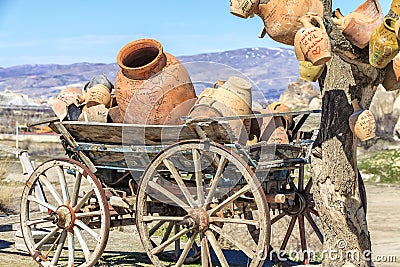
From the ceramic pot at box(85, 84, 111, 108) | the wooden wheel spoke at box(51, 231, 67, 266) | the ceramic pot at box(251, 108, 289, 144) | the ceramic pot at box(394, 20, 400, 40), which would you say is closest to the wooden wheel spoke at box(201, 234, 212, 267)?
the ceramic pot at box(251, 108, 289, 144)

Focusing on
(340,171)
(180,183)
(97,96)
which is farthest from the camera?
(97,96)

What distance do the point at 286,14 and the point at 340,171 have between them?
1.39 metres

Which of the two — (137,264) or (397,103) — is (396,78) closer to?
(137,264)

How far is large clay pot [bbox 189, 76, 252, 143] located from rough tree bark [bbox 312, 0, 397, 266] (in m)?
0.68

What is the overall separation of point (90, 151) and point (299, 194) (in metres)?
2.04

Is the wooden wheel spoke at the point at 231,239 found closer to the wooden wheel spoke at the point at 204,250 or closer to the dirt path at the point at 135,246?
the wooden wheel spoke at the point at 204,250

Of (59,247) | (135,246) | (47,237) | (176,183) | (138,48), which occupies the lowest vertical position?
(59,247)

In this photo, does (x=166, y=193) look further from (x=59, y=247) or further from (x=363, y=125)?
(x=363, y=125)

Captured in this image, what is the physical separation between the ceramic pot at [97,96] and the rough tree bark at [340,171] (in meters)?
2.13

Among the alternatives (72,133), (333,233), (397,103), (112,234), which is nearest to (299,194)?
(333,233)

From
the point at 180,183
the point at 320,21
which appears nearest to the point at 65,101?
the point at 180,183

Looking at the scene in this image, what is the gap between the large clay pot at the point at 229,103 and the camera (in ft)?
17.8

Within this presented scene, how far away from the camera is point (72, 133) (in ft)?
20.0

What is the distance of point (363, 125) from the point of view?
4.62 m
